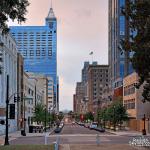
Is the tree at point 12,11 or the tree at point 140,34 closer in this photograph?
the tree at point 12,11

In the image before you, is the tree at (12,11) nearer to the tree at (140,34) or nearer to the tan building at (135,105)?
the tree at (140,34)

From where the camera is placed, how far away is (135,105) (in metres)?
124

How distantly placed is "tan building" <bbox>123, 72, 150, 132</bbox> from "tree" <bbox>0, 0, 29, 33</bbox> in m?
94.2

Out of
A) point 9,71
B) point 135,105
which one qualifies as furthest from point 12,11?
point 135,105

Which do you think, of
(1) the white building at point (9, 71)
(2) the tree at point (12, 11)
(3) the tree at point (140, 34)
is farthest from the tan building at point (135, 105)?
(2) the tree at point (12, 11)

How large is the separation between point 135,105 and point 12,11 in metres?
105

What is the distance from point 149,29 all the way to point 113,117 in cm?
8844

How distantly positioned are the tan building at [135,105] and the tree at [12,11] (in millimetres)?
94249

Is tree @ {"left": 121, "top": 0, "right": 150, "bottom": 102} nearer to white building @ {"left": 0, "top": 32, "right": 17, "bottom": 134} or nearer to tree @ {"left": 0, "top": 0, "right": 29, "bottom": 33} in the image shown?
tree @ {"left": 0, "top": 0, "right": 29, "bottom": 33}

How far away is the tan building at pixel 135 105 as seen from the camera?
120787 millimetres

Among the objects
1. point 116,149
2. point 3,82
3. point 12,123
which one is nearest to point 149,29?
point 116,149

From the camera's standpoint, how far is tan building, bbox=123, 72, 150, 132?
121m

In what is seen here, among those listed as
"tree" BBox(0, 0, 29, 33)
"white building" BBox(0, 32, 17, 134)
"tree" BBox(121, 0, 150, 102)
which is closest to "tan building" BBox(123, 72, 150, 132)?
"white building" BBox(0, 32, 17, 134)

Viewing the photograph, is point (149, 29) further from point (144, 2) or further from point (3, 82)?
point (3, 82)
